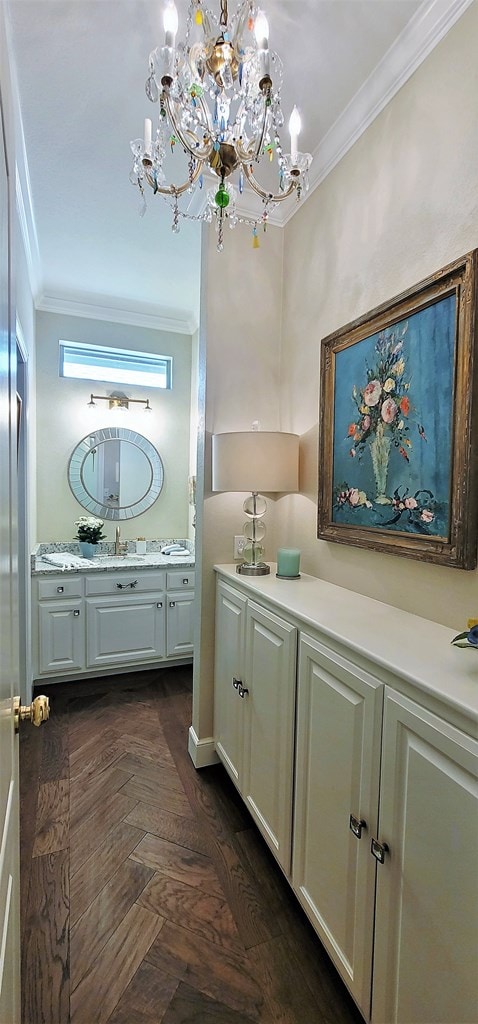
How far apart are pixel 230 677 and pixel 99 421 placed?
2437 millimetres

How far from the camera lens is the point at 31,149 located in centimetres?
186

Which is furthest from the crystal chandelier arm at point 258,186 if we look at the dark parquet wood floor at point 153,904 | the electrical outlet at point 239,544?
the dark parquet wood floor at point 153,904

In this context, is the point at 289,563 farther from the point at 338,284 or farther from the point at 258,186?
the point at 258,186

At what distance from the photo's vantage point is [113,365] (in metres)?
3.49

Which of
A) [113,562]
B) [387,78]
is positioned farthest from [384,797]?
[113,562]

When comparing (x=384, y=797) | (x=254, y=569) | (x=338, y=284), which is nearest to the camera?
(x=384, y=797)

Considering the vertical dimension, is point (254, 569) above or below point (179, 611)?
above

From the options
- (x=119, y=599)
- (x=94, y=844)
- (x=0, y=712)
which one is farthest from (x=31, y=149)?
(x=94, y=844)

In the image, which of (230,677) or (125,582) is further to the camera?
(125,582)

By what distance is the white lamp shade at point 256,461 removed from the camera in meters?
1.76

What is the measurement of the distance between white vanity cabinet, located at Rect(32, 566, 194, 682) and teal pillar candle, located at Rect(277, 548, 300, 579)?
1.57 m

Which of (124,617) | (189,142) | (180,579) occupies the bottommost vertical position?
(124,617)

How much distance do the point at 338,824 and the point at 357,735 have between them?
0.29m

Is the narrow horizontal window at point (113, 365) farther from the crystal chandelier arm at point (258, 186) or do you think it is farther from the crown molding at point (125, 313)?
the crystal chandelier arm at point (258, 186)
